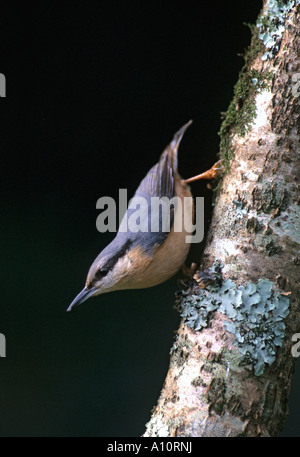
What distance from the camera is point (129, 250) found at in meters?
2.29

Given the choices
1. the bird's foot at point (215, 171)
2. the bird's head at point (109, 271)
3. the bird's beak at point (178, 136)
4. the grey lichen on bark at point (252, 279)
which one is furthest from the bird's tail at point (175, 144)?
the grey lichen on bark at point (252, 279)

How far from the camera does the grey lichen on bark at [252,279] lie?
5.02 ft

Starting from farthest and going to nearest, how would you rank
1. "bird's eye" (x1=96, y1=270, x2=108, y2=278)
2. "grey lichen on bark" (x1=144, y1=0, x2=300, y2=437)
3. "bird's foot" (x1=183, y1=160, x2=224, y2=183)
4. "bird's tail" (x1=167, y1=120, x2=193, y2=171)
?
"bird's tail" (x1=167, y1=120, x2=193, y2=171) → "bird's eye" (x1=96, y1=270, x2=108, y2=278) → "bird's foot" (x1=183, y1=160, x2=224, y2=183) → "grey lichen on bark" (x1=144, y1=0, x2=300, y2=437)

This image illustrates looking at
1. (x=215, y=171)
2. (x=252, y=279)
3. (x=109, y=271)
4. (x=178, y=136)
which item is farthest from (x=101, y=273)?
(x=178, y=136)

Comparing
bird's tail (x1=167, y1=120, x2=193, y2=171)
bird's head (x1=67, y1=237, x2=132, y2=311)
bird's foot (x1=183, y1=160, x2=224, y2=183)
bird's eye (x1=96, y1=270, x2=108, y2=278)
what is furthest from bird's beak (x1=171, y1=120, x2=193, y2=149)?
bird's eye (x1=96, y1=270, x2=108, y2=278)

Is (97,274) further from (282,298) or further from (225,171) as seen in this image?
(282,298)

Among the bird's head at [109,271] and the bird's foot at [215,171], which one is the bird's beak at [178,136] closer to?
the bird's foot at [215,171]

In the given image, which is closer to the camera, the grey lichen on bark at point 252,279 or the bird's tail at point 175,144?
the grey lichen on bark at point 252,279

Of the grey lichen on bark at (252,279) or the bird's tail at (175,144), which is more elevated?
the bird's tail at (175,144)

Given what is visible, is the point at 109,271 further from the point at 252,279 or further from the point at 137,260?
the point at 252,279

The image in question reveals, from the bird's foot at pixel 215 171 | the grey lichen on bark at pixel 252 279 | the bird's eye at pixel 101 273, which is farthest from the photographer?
the bird's eye at pixel 101 273

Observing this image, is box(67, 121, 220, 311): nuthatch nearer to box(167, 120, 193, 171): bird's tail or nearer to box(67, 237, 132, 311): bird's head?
box(67, 237, 132, 311): bird's head

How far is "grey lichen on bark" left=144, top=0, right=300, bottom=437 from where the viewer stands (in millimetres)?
1531
